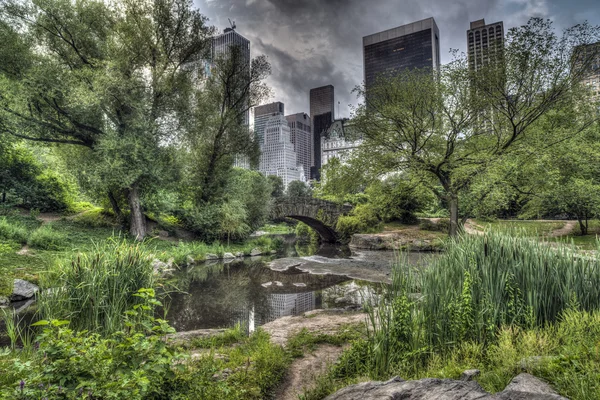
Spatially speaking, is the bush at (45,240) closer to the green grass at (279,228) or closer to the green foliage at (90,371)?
the green foliage at (90,371)

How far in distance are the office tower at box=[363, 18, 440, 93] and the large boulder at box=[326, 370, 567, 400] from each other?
248 feet

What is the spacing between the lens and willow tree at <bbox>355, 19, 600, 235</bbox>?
11.8 m

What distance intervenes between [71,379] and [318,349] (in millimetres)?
2917

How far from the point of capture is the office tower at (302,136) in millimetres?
153125

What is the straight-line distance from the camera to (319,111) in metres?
167

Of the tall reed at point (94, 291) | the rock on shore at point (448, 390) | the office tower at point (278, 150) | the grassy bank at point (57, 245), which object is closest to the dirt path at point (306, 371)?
the rock on shore at point (448, 390)

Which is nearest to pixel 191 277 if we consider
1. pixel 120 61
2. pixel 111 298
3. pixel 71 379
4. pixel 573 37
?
pixel 111 298

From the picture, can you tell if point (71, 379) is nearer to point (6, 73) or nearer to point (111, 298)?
point (111, 298)

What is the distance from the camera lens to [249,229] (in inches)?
771

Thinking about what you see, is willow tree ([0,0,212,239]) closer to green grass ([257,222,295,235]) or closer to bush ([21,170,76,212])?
bush ([21,170,76,212])

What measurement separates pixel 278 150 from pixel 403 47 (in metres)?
59.7

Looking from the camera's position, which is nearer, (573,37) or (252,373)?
(252,373)

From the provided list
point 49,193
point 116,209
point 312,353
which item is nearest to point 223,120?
point 116,209

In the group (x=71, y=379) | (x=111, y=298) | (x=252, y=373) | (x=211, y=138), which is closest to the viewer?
(x=71, y=379)
